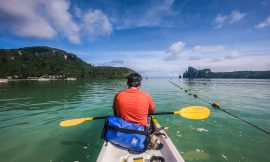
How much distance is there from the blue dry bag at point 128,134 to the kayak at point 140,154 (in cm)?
23

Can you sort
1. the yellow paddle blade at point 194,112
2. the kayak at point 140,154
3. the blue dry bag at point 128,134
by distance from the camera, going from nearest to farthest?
the kayak at point 140,154 → the blue dry bag at point 128,134 → the yellow paddle blade at point 194,112

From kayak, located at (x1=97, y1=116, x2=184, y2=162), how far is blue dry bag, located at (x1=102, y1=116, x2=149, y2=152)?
9.2 inches

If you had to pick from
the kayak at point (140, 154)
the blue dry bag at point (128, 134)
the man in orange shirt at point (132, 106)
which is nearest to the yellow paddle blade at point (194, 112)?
the kayak at point (140, 154)

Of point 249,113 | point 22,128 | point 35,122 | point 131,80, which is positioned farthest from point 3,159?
point 249,113

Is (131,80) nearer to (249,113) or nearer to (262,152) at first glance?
(262,152)

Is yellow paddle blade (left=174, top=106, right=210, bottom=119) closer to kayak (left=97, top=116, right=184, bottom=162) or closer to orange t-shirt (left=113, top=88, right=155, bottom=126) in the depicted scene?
kayak (left=97, top=116, right=184, bottom=162)

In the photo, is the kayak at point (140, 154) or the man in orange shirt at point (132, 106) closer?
the kayak at point (140, 154)

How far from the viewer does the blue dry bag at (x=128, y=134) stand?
4.23m

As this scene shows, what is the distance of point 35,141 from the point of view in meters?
7.53

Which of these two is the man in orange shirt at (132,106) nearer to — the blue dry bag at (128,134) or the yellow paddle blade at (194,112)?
the blue dry bag at (128,134)

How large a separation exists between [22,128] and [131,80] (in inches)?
334

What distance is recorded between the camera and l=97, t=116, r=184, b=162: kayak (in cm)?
405

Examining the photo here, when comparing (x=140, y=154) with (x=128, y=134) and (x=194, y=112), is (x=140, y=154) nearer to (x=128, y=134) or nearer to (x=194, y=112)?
(x=128, y=134)

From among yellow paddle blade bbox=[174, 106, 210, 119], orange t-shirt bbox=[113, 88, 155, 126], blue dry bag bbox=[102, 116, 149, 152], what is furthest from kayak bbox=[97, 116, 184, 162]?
yellow paddle blade bbox=[174, 106, 210, 119]
